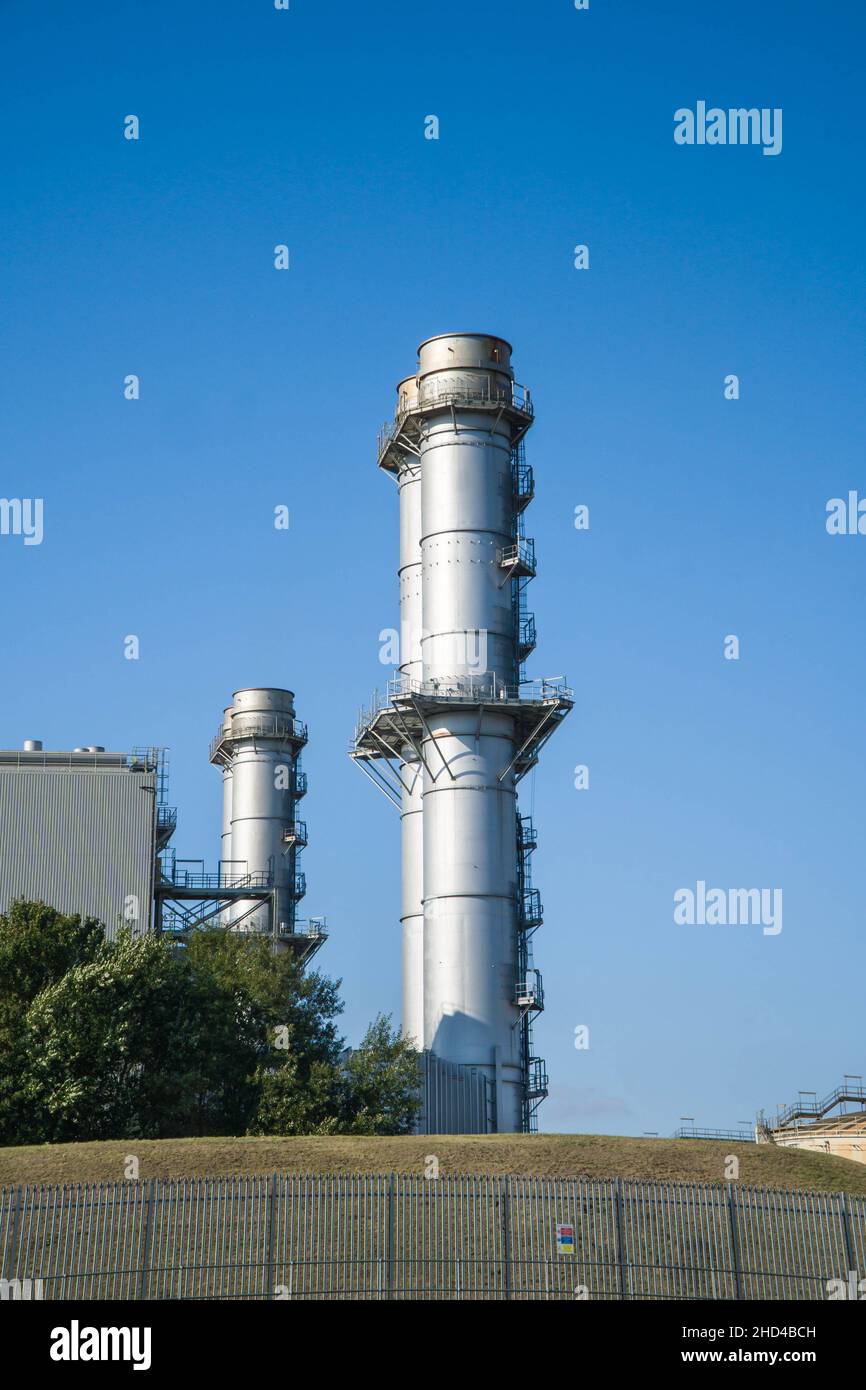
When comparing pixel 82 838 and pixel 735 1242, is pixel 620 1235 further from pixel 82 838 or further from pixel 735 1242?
pixel 82 838

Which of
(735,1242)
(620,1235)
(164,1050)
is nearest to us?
(620,1235)

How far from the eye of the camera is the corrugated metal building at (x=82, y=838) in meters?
73.1

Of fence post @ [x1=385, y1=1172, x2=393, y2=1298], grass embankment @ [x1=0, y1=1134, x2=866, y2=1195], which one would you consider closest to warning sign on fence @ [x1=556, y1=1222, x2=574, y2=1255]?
fence post @ [x1=385, y1=1172, x2=393, y2=1298]

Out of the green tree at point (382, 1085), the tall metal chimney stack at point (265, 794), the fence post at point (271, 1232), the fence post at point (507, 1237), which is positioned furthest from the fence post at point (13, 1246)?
the tall metal chimney stack at point (265, 794)

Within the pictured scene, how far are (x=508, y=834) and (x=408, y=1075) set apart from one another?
11.6 metres

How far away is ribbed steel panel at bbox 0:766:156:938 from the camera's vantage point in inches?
2879

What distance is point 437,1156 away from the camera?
143 ft

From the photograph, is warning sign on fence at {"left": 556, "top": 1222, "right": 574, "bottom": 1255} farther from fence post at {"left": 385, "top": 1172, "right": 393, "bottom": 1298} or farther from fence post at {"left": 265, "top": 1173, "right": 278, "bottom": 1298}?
fence post at {"left": 265, "top": 1173, "right": 278, "bottom": 1298}

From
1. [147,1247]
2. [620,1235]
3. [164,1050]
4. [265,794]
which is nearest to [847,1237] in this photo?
[620,1235]

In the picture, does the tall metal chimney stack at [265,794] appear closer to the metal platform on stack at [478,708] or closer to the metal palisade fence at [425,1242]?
the metal platform on stack at [478,708]

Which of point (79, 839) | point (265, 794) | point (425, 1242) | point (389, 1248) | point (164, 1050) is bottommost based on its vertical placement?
point (389, 1248)

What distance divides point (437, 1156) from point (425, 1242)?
29.9 ft
